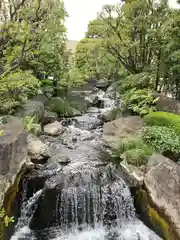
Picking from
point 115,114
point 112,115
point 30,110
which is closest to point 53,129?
point 30,110

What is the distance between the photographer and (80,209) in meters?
6.62

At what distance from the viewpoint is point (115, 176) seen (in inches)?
283

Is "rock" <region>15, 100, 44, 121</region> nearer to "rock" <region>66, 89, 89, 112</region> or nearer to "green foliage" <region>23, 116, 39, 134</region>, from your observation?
"green foliage" <region>23, 116, 39, 134</region>

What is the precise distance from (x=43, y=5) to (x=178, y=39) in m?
7.58

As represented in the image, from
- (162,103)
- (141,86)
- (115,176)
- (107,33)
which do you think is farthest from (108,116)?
(115,176)

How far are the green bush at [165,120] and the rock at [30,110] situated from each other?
16.7 feet

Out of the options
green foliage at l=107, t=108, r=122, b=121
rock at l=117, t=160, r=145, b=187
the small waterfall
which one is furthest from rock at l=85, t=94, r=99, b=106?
the small waterfall

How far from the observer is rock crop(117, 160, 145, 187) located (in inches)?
262

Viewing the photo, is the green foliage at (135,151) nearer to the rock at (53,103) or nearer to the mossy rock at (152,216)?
the mossy rock at (152,216)

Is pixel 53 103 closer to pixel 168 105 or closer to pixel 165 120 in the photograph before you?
pixel 168 105

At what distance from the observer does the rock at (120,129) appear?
950 centimetres

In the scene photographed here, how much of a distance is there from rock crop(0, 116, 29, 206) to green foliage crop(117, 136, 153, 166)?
316cm

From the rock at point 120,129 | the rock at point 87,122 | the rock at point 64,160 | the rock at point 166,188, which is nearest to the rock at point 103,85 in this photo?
the rock at point 87,122

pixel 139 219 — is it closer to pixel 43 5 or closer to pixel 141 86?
pixel 43 5
